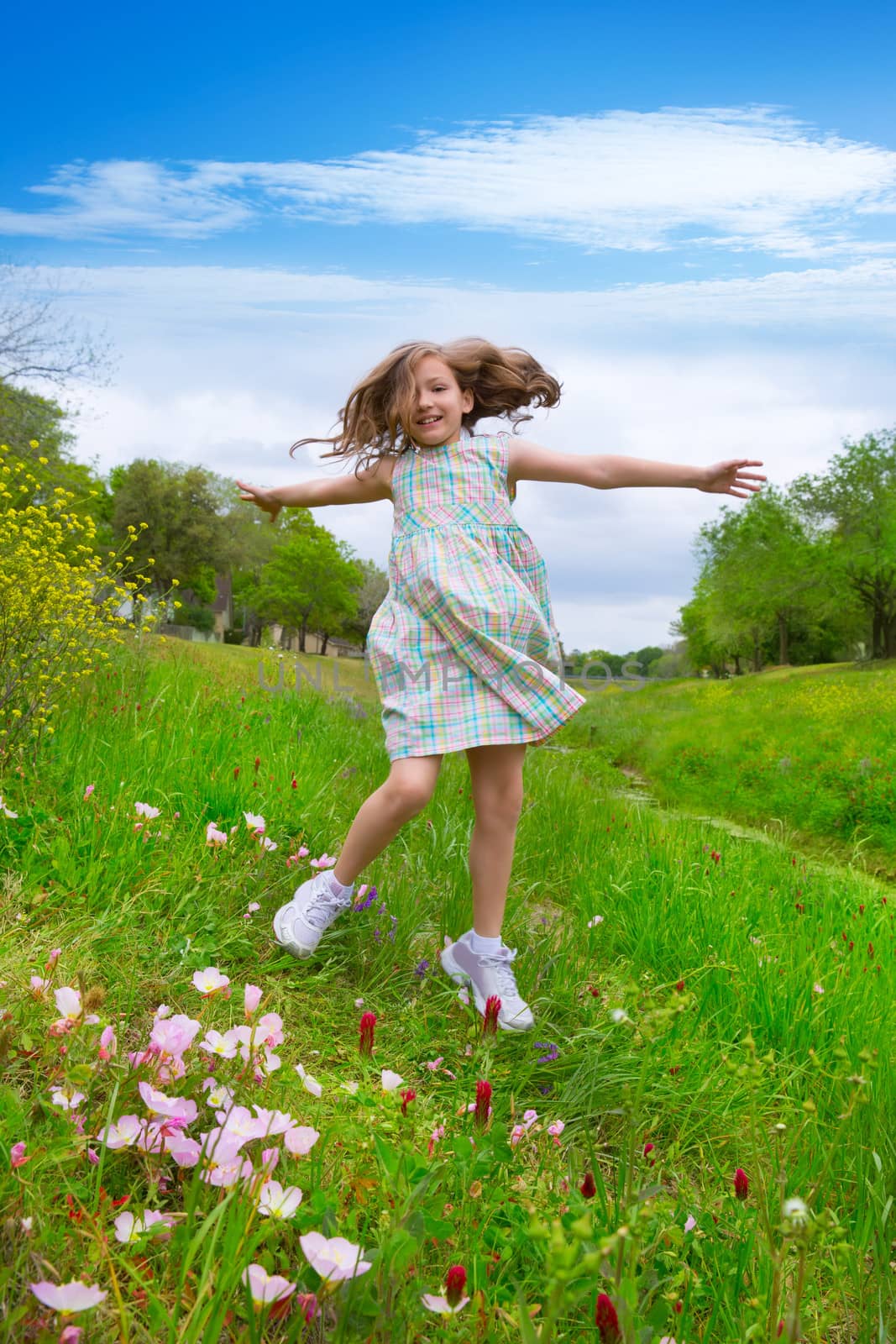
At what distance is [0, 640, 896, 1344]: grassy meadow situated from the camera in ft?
4.75

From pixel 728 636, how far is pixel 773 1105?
40205 millimetres

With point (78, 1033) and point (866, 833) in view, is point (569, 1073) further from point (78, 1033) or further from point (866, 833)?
point (866, 833)

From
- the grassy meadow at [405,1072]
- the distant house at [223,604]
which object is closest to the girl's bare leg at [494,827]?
the grassy meadow at [405,1072]

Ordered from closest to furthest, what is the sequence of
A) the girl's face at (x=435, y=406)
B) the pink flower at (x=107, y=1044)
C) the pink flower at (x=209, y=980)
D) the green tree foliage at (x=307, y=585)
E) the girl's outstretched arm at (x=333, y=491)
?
the pink flower at (x=107, y=1044)
the pink flower at (x=209, y=980)
the girl's face at (x=435, y=406)
the girl's outstretched arm at (x=333, y=491)
the green tree foliage at (x=307, y=585)

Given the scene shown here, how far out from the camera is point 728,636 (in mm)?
41344

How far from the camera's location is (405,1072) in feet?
8.59

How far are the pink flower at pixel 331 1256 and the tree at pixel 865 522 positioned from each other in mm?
28189

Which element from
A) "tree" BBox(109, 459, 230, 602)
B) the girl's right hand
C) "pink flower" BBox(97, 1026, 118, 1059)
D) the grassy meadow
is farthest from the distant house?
"pink flower" BBox(97, 1026, 118, 1059)

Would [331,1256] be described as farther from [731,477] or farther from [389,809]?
[731,477]

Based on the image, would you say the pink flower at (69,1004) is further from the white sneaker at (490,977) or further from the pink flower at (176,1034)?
the white sneaker at (490,977)

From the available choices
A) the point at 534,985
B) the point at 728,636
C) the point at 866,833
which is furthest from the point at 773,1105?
the point at 728,636

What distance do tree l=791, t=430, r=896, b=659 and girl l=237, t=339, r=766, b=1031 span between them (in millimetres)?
26002

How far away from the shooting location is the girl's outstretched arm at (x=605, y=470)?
Result: 3.36 meters

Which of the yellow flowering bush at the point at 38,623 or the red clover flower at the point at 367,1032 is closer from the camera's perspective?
the red clover flower at the point at 367,1032
